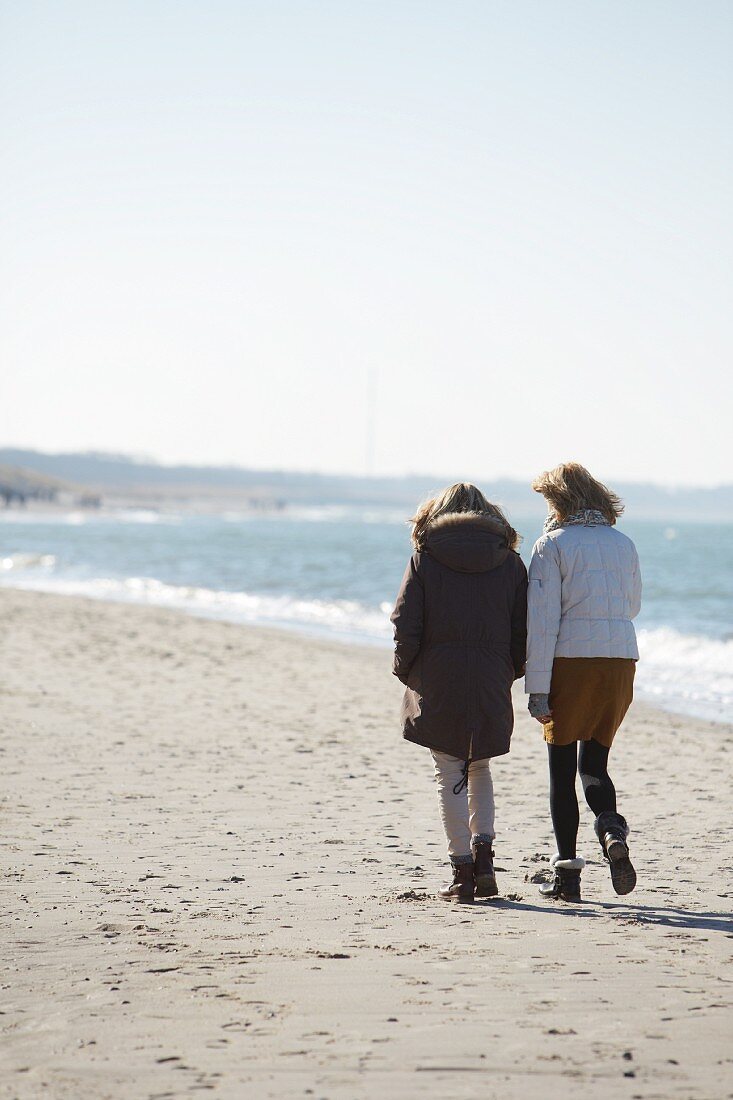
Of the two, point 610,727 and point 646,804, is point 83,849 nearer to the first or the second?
point 610,727

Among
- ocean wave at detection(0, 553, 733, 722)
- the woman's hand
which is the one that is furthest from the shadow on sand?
ocean wave at detection(0, 553, 733, 722)

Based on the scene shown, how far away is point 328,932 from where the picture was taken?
4.54 m

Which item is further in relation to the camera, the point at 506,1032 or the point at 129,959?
the point at 129,959

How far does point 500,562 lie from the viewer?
489 cm

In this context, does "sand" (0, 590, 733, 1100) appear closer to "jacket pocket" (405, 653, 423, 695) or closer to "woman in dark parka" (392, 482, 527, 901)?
"woman in dark parka" (392, 482, 527, 901)

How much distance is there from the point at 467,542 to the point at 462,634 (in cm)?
38

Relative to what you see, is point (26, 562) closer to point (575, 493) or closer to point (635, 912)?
point (575, 493)

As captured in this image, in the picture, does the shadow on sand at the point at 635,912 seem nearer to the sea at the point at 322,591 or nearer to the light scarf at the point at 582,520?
the light scarf at the point at 582,520

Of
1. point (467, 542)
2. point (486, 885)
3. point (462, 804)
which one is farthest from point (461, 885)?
point (467, 542)

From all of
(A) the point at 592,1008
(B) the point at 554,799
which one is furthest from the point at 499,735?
(A) the point at 592,1008

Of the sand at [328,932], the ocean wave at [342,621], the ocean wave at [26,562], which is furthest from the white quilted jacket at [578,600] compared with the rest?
the ocean wave at [26,562]

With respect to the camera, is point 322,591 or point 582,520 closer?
point 582,520

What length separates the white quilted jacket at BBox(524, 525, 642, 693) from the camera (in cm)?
485

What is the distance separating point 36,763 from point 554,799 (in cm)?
422
